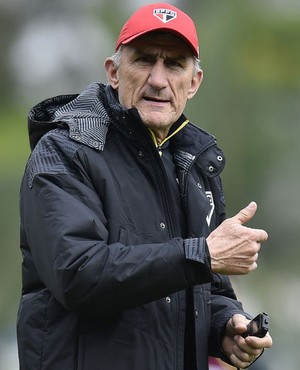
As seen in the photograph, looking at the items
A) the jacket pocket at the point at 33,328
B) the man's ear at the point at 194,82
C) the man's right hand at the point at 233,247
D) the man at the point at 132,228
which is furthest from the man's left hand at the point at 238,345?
the man's ear at the point at 194,82

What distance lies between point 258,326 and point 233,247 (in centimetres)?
41

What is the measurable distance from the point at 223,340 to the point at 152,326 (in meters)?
0.43

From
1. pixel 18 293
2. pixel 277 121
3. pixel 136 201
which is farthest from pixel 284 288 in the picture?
pixel 136 201

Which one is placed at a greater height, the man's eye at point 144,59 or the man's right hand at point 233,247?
the man's eye at point 144,59

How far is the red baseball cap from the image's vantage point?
348cm

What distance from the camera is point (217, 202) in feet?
12.2

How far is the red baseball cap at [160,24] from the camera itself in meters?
3.48

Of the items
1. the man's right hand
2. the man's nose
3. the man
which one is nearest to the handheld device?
the man

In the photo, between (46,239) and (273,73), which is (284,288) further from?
(46,239)

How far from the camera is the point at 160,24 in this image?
11.4 feet

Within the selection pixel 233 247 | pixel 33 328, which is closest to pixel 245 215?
pixel 233 247

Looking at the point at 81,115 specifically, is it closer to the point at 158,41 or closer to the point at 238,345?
the point at 158,41

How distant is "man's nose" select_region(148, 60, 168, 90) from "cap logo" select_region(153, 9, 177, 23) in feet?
0.48

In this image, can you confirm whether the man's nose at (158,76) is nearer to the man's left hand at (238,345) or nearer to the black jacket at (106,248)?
the black jacket at (106,248)
